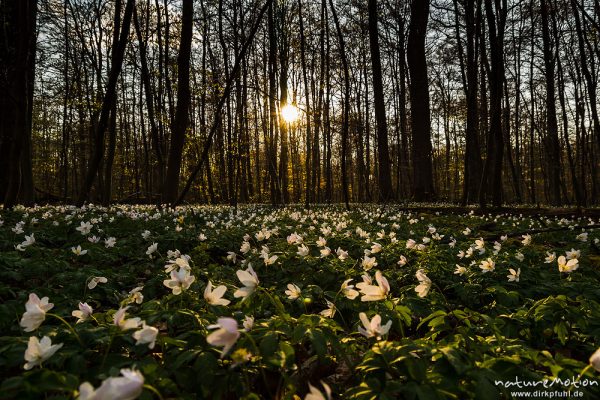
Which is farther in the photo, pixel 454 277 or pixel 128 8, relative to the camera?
pixel 128 8

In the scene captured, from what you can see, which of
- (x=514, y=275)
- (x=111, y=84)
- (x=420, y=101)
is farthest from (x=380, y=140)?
(x=514, y=275)

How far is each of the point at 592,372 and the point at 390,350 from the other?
987 mm

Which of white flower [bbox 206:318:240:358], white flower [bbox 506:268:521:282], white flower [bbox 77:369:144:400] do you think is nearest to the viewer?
white flower [bbox 77:369:144:400]

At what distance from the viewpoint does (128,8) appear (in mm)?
8297

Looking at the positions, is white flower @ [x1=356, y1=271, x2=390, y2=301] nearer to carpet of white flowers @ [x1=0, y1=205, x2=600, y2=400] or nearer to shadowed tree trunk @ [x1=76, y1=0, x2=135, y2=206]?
carpet of white flowers @ [x1=0, y1=205, x2=600, y2=400]

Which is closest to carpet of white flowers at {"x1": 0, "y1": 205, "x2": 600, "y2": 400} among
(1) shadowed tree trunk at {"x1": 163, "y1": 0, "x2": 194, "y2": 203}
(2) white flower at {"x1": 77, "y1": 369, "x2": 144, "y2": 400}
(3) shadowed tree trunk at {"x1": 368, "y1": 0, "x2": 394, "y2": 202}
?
(2) white flower at {"x1": 77, "y1": 369, "x2": 144, "y2": 400}

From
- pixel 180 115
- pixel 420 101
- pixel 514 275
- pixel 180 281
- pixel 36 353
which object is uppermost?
pixel 420 101

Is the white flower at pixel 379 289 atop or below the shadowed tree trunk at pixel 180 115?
below

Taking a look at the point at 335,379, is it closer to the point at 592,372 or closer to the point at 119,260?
the point at 592,372

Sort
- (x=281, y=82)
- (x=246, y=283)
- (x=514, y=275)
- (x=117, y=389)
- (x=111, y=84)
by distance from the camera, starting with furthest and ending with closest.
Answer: (x=281, y=82) → (x=111, y=84) → (x=514, y=275) → (x=246, y=283) → (x=117, y=389)

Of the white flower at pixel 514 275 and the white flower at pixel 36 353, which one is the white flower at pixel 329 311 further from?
the white flower at pixel 514 275

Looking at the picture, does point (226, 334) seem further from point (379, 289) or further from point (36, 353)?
point (379, 289)

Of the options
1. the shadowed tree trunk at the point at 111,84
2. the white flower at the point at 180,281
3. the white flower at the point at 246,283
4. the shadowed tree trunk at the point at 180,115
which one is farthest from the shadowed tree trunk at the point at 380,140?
the white flower at the point at 246,283

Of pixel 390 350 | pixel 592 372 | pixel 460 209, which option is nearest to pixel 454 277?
pixel 592 372
